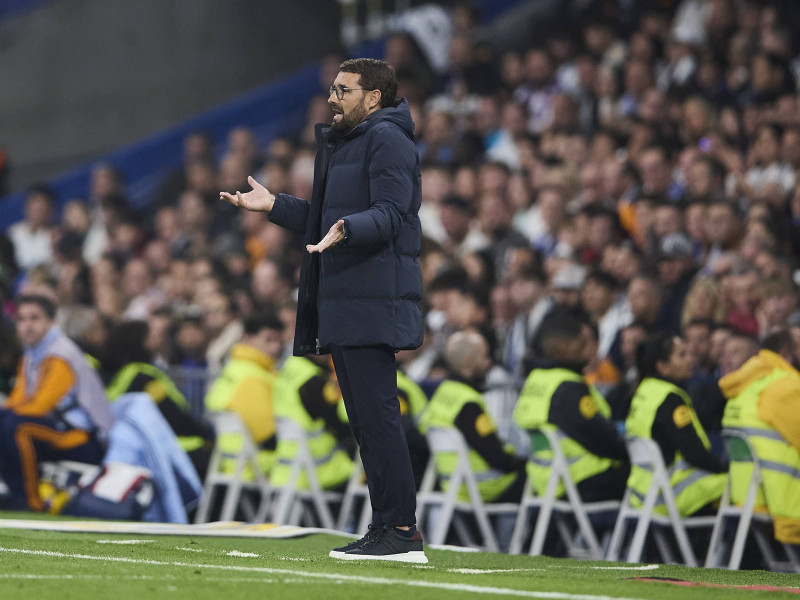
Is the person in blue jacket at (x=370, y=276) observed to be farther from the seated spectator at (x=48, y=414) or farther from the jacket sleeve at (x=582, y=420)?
the seated spectator at (x=48, y=414)

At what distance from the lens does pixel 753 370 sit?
8.48 meters

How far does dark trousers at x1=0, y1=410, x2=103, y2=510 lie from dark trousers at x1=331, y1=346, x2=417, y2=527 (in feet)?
15.5

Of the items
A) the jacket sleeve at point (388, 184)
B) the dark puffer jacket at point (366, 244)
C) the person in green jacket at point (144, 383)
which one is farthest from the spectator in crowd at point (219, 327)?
the jacket sleeve at point (388, 184)

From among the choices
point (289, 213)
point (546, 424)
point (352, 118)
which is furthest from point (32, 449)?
point (352, 118)

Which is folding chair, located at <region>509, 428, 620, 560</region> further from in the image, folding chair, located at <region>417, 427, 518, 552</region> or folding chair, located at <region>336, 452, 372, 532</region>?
folding chair, located at <region>336, 452, 372, 532</region>

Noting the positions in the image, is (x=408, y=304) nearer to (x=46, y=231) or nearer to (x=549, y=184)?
(x=549, y=184)

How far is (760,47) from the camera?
1341cm

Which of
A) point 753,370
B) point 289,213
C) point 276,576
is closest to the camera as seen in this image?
point 276,576

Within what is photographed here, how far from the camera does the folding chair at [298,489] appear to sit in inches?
405

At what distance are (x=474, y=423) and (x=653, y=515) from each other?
4.38 feet

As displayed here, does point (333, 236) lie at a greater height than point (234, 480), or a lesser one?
greater

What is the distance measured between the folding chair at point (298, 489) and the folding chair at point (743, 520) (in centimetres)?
288

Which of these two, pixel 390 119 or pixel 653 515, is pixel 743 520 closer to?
pixel 653 515

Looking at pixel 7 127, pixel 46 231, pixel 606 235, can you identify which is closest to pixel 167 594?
pixel 606 235
